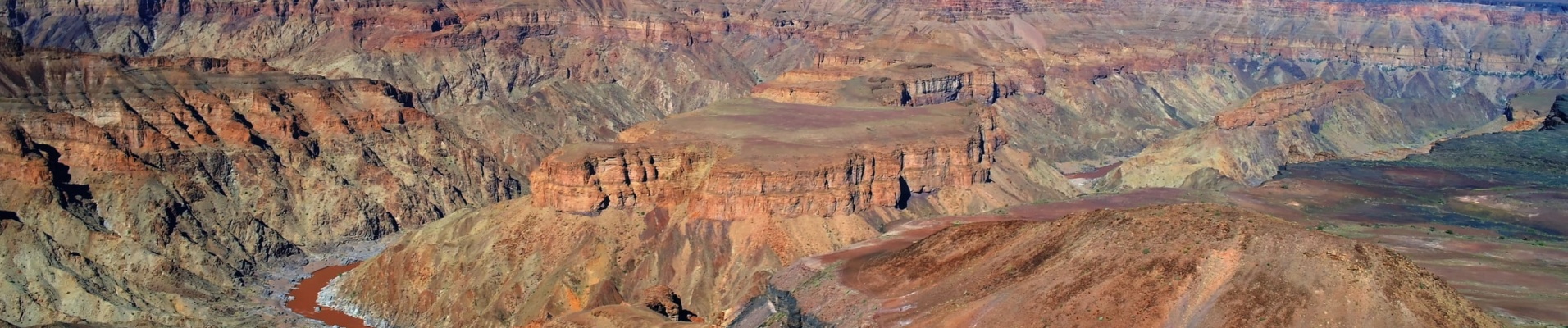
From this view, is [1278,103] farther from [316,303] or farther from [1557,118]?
[316,303]

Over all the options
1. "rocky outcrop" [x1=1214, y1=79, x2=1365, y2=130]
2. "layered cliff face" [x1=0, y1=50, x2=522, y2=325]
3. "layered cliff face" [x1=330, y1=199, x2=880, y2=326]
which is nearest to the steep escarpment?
"layered cliff face" [x1=330, y1=199, x2=880, y2=326]

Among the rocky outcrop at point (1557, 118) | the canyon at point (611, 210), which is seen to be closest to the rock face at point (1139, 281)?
the canyon at point (611, 210)

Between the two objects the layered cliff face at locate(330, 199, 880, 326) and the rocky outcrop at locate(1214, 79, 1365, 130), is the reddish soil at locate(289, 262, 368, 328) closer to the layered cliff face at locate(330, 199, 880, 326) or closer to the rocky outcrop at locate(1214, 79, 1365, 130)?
the layered cliff face at locate(330, 199, 880, 326)

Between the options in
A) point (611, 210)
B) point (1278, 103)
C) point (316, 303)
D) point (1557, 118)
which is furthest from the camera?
point (1278, 103)

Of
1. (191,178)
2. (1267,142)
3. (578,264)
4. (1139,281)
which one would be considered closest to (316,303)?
(578,264)

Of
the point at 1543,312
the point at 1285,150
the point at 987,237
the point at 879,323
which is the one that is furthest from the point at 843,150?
the point at 1285,150

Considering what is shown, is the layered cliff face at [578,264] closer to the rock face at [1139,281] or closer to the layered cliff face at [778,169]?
the layered cliff face at [778,169]
